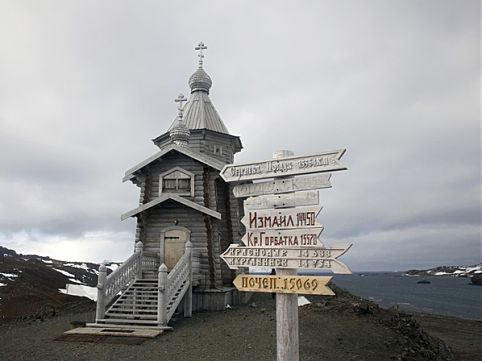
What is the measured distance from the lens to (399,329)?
14.0m

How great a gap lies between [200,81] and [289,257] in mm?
22689

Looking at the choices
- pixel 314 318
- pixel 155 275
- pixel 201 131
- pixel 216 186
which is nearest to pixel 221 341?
pixel 314 318

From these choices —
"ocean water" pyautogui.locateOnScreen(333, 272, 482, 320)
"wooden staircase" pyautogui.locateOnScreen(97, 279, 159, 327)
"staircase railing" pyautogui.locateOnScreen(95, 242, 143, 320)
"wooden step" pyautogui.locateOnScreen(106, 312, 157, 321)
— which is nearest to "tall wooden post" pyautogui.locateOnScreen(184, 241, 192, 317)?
"wooden staircase" pyautogui.locateOnScreen(97, 279, 159, 327)

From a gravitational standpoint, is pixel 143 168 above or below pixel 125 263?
above

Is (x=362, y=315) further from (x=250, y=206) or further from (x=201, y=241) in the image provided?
(x=250, y=206)

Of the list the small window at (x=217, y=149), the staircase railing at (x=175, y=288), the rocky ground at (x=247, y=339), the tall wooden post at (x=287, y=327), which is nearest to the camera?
the tall wooden post at (x=287, y=327)

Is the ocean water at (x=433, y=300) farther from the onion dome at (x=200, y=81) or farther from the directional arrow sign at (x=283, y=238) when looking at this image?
the directional arrow sign at (x=283, y=238)

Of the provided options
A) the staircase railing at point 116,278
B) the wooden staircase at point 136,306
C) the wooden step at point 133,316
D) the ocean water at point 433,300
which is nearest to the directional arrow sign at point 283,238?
the wooden staircase at point 136,306

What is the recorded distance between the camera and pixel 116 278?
1546 centimetres

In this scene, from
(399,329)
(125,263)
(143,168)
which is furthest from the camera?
(143,168)

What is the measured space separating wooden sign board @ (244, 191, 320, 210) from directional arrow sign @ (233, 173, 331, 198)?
0.08m

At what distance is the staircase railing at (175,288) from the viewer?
1378cm

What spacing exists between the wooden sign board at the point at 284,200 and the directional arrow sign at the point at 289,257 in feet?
2.27

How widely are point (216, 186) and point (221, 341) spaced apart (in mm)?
9436
